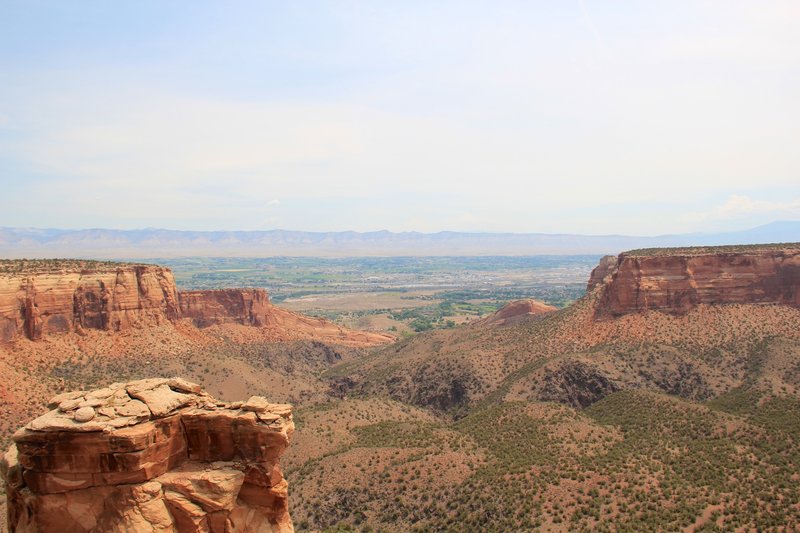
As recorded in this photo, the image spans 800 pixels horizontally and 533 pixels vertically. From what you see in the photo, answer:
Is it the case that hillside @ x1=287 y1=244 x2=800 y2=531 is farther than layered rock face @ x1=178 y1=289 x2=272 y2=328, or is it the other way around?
layered rock face @ x1=178 y1=289 x2=272 y2=328

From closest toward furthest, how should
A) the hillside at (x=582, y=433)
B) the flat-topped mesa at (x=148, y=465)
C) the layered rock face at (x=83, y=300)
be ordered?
1. the flat-topped mesa at (x=148, y=465)
2. the hillside at (x=582, y=433)
3. the layered rock face at (x=83, y=300)

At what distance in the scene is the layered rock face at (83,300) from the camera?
182 ft

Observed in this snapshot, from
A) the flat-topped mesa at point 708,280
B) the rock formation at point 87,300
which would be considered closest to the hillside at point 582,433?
the flat-topped mesa at point 708,280

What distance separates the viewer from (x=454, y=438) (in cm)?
4447

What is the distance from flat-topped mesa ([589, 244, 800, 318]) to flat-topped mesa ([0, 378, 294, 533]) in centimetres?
5758

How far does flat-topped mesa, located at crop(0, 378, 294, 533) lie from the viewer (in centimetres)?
1594

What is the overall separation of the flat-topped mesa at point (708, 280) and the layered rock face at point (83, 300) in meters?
54.7

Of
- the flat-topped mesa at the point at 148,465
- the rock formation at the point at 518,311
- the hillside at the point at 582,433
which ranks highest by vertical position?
the flat-topped mesa at the point at 148,465

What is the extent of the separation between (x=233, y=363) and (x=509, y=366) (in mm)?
31560

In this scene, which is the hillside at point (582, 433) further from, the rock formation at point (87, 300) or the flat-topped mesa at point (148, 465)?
the rock formation at point (87, 300)

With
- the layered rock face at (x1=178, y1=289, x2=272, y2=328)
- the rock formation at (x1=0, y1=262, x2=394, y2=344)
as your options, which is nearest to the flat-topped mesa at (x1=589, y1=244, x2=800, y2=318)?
the rock formation at (x1=0, y1=262, x2=394, y2=344)

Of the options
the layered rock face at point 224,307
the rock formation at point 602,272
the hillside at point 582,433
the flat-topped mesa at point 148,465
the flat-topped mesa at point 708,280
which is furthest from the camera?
the layered rock face at point 224,307

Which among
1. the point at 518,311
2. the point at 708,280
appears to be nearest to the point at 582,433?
the point at 708,280

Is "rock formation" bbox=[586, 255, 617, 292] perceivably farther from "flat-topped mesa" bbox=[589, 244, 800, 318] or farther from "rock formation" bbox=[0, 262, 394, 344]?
"rock formation" bbox=[0, 262, 394, 344]
